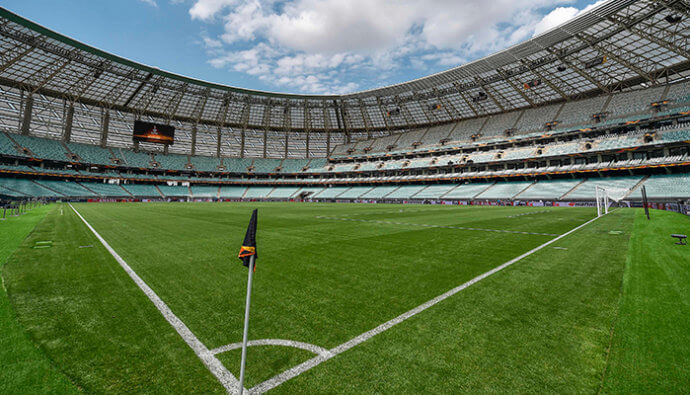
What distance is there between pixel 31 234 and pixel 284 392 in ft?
50.2

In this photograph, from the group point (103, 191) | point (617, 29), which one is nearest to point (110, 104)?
point (103, 191)

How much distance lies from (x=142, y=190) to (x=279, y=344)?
76.5 m

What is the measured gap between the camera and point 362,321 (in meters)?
3.94

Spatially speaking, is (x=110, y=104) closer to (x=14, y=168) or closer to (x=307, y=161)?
(x=14, y=168)

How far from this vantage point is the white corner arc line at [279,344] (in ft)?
10.3

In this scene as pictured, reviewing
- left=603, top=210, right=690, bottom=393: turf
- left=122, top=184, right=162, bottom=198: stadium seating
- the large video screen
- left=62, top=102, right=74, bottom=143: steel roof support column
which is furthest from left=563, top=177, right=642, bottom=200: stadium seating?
left=62, top=102, right=74, bottom=143: steel roof support column

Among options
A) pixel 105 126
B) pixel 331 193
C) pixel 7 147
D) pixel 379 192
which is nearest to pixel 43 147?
pixel 7 147

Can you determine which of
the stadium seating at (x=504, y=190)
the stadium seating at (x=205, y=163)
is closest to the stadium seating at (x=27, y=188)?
the stadium seating at (x=205, y=163)

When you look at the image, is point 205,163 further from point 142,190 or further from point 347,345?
point 347,345

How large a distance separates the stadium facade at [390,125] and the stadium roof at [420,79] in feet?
0.93

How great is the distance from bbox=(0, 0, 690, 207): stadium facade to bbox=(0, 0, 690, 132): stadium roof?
0.28 m

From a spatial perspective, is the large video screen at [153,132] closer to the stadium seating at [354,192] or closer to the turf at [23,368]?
the stadium seating at [354,192]

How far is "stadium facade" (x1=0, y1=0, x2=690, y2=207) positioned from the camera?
39.8m

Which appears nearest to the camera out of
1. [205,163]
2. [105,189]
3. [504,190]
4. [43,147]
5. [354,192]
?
[504,190]
